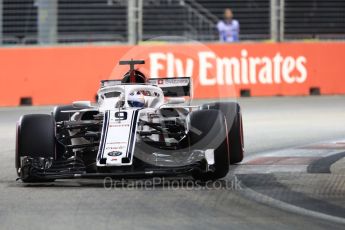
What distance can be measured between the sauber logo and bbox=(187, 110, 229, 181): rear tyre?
11250mm

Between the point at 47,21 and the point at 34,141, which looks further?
the point at 47,21

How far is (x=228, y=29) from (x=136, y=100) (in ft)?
41.6

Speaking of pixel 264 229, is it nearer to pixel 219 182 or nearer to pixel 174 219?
pixel 174 219

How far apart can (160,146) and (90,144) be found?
2.40 feet

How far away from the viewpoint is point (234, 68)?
21016 millimetres

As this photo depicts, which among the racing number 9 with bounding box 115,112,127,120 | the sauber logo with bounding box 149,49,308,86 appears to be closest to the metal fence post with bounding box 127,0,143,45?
the sauber logo with bounding box 149,49,308,86

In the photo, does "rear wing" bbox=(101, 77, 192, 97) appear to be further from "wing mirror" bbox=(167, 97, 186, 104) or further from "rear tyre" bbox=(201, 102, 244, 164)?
"wing mirror" bbox=(167, 97, 186, 104)

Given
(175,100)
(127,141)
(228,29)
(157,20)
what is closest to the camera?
(127,141)

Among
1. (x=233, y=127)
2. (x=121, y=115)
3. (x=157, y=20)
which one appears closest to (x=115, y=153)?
(x=121, y=115)

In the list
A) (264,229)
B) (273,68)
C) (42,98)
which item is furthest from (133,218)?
(273,68)

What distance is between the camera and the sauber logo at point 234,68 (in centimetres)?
2056

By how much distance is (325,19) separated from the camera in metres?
22.5

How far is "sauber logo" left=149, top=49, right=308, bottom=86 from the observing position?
20.6 metres

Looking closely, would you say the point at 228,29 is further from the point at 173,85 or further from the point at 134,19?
the point at 173,85
